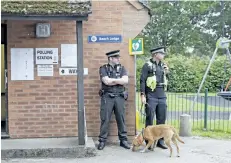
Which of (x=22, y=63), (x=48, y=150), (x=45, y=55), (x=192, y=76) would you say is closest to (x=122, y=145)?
(x=48, y=150)

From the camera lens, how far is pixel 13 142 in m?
8.45

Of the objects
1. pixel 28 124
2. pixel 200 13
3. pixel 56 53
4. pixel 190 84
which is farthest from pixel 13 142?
pixel 200 13

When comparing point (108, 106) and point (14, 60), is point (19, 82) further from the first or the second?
point (108, 106)

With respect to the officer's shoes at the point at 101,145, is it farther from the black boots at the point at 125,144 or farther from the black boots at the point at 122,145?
the black boots at the point at 125,144

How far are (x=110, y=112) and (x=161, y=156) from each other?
134cm

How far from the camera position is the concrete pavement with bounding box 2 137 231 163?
7.67 meters

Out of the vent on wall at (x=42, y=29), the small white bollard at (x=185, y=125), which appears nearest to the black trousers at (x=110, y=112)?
the vent on wall at (x=42, y=29)

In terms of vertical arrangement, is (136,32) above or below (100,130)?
above

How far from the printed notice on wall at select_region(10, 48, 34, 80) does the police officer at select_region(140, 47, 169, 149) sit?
90.4 inches

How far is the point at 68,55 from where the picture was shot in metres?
8.90

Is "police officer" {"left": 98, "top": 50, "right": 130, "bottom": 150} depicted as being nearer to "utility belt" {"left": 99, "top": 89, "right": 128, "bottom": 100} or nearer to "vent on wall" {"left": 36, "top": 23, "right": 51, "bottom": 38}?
"utility belt" {"left": 99, "top": 89, "right": 128, "bottom": 100}

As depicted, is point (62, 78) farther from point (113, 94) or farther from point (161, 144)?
point (161, 144)

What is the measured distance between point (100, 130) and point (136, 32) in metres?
2.20

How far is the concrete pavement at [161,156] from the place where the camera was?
7672 mm
